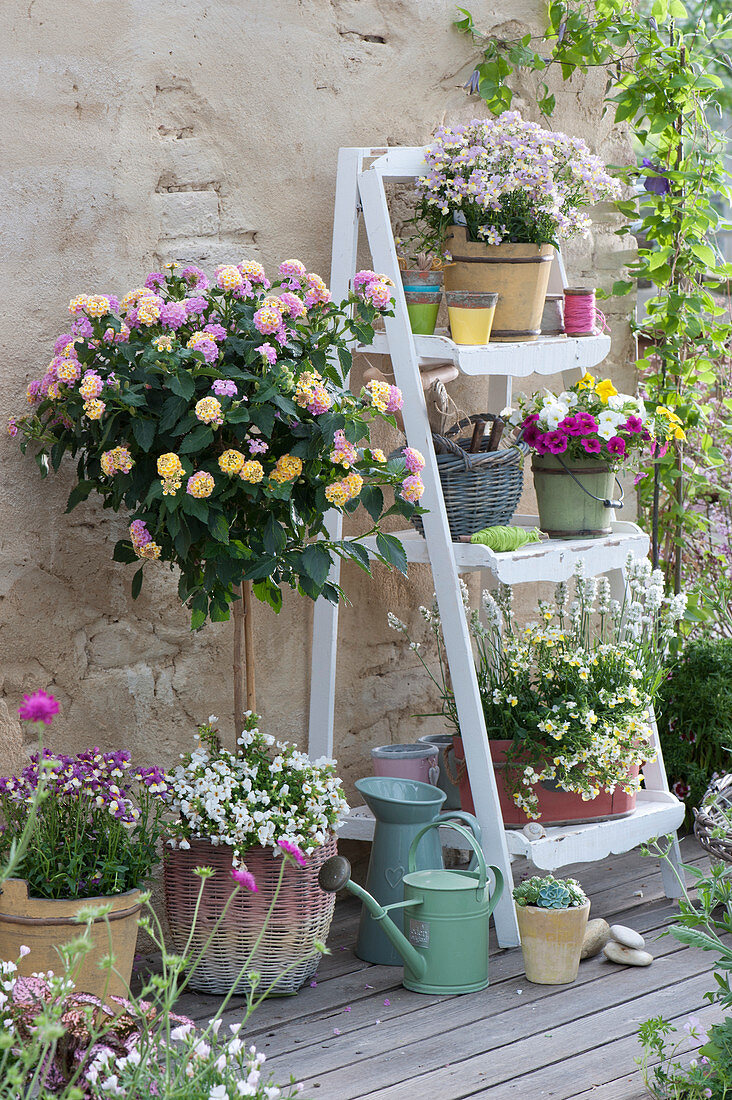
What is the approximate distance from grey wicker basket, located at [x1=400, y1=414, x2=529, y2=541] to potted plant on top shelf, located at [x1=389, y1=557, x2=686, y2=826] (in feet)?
0.75

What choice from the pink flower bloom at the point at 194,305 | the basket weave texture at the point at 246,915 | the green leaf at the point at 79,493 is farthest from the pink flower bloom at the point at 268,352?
the basket weave texture at the point at 246,915

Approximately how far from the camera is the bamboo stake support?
2.78 m

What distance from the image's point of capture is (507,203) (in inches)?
117

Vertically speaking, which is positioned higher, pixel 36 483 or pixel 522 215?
pixel 522 215

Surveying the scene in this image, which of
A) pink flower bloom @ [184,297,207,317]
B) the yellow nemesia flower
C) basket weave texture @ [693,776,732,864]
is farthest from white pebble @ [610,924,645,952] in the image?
pink flower bloom @ [184,297,207,317]

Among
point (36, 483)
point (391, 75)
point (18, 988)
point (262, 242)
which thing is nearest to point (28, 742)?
point (36, 483)

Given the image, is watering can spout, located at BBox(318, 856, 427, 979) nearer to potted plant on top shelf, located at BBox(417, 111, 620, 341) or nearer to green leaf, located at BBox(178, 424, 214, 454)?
green leaf, located at BBox(178, 424, 214, 454)

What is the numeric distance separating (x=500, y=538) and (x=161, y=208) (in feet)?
3.62

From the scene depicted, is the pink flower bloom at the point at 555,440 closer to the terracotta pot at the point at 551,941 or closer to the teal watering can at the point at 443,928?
the teal watering can at the point at 443,928

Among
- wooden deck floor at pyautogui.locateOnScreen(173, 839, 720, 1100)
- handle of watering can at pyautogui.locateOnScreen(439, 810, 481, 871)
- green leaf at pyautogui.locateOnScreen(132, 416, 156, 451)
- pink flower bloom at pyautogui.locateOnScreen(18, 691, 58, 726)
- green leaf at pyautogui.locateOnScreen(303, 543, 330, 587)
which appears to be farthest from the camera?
handle of watering can at pyautogui.locateOnScreen(439, 810, 481, 871)

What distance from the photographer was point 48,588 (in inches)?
107

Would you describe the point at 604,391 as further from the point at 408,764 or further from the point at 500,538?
the point at 408,764

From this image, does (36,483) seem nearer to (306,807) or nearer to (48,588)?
(48,588)

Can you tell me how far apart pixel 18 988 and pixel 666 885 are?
185 cm
